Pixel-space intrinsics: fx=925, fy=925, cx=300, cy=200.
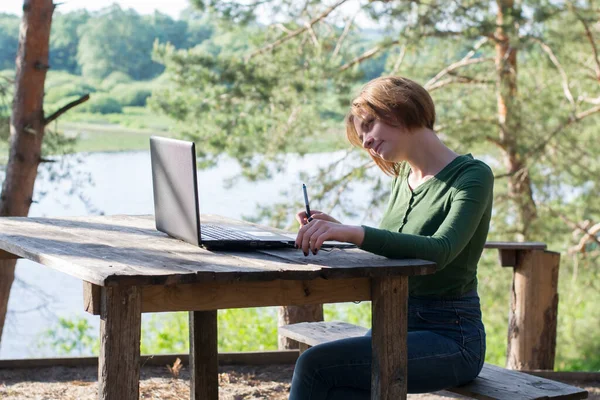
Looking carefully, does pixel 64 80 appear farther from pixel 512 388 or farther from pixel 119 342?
pixel 119 342

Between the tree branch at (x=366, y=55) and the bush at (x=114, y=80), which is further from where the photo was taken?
the bush at (x=114, y=80)

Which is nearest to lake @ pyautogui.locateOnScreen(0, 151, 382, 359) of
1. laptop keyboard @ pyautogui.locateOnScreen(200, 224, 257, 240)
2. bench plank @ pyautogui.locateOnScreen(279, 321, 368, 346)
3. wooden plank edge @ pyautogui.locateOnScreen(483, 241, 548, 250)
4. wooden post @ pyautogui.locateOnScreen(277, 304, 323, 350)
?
wooden post @ pyautogui.locateOnScreen(277, 304, 323, 350)

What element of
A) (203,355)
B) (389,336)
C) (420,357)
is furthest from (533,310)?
(389,336)

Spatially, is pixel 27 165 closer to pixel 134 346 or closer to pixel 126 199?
pixel 134 346

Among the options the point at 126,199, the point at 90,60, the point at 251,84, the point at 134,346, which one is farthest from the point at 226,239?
the point at 126,199

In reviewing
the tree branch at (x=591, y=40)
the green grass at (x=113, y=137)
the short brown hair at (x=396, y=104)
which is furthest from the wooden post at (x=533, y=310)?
the green grass at (x=113, y=137)

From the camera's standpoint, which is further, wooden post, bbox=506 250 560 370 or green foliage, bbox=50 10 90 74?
green foliage, bbox=50 10 90 74

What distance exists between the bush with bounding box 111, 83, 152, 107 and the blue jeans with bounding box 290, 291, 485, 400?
39.0ft

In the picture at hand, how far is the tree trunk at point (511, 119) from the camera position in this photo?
8.94 meters

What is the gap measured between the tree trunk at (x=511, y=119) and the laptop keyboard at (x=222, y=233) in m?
6.22

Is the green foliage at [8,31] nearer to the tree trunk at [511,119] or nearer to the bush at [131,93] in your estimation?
the bush at [131,93]

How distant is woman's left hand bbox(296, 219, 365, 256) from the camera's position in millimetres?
2078

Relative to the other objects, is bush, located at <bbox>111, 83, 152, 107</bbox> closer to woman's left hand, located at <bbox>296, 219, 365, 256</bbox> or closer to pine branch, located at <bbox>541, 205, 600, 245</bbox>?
pine branch, located at <bbox>541, 205, 600, 245</bbox>

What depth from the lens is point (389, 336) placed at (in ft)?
7.18
